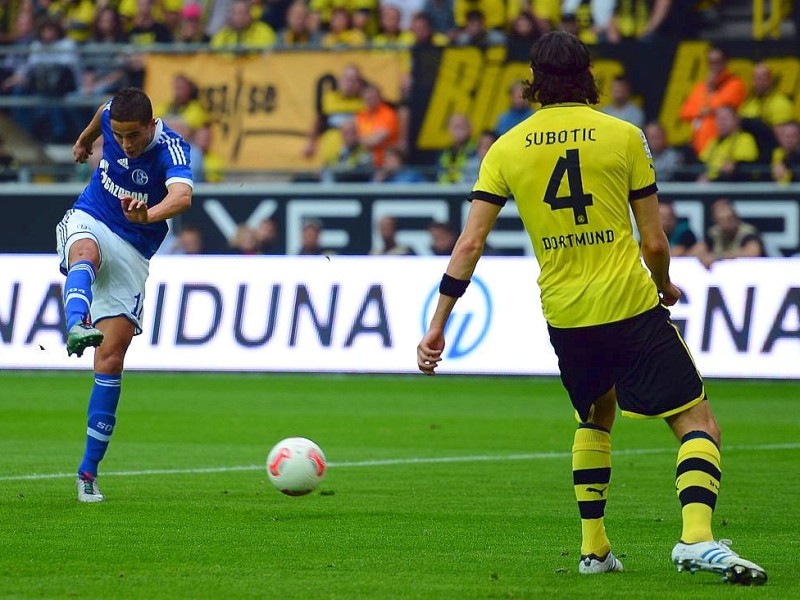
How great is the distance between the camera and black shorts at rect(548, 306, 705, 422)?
6.11m

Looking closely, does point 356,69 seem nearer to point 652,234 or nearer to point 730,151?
point 730,151

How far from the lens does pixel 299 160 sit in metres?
21.1

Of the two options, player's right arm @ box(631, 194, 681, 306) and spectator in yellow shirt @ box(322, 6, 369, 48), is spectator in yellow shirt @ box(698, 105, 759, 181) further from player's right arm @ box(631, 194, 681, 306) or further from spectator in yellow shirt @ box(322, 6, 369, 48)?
player's right arm @ box(631, 194, 681, 306)

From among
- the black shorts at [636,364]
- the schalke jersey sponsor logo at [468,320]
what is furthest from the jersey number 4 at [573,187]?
the schalke jersey sponsor logo at [468,320]

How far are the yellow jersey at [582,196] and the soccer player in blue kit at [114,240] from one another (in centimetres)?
289

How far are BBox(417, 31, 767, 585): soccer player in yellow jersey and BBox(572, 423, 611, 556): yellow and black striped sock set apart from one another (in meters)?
0.27

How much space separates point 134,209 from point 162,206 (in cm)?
34

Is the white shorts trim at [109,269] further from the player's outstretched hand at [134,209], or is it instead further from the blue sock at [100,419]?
the player's outstretched hand at [134,209]

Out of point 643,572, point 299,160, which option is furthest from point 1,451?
point 299,160

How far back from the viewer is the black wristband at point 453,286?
6.29 metres

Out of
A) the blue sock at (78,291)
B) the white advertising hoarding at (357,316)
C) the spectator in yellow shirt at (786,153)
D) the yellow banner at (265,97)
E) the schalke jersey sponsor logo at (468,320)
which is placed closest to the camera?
the blue sock at (78,291)

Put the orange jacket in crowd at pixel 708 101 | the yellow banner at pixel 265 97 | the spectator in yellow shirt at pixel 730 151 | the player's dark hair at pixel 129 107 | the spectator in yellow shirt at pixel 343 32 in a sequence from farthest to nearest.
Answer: the spectator in yellow shirt at pixel 343 32 < the yellow banner at pixel 265 97 < the orange jacket in crowd at pixel 708 101 < the spectator in yellow shirt at pixel 730 151 < the player's dark hair at pixel 129 107

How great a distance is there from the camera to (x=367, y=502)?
8.84 meters

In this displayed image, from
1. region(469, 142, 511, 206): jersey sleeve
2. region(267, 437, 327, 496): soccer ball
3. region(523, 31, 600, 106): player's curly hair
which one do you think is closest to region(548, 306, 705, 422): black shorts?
region(469, 142, 511, 206): jersey sleeve
